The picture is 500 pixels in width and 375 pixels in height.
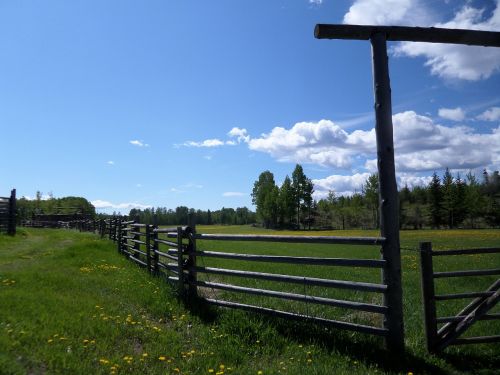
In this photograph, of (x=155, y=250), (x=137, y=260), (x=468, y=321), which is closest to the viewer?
(x=468, y=321)

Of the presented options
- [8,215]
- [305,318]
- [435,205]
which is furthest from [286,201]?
[305,318]

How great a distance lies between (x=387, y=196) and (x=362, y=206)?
104824mm

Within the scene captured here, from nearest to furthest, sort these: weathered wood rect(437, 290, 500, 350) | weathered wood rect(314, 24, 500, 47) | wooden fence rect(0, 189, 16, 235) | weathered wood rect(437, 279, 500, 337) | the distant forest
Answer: weathered wood rect(437, 290, 500, 350), weathered wood rect(437, 279, 500, 337), weathered wood rect(314, 24, 500, 47), wooden fence rect(0, 189, 16, 235), the distant forest

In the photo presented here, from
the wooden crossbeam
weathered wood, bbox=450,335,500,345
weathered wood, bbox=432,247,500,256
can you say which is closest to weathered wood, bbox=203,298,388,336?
the wooden crossbeam

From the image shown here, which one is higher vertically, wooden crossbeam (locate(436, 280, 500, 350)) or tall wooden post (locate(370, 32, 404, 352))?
tall wooden post (locate(370, 32, 404, 352))

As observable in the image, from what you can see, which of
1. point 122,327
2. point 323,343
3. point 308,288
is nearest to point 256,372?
point 323,343

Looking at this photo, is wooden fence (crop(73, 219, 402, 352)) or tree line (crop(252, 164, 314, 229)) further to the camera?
tree line (crop(252, 164, 314, 229))

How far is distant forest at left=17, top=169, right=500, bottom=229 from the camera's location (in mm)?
83812

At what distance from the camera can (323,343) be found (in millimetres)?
5832

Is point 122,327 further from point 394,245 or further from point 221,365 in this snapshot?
point 394,245

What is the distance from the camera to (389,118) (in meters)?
6.16

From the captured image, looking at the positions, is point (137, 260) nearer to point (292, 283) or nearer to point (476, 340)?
point (292, 283)

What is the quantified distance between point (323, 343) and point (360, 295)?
4.16 metres

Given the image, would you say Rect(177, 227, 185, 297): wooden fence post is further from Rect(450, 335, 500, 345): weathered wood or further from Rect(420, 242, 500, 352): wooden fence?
Rect(450, 335, 500, 345): weathered wood
